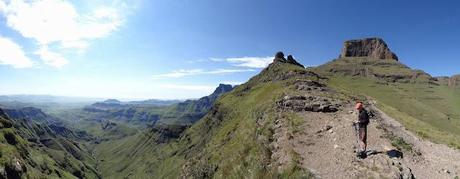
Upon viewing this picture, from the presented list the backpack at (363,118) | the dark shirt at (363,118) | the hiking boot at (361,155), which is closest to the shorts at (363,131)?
the dark shirt at (363,118)

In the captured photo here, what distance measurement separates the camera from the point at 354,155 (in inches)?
1342

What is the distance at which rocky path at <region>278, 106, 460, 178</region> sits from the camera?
30.9 metres

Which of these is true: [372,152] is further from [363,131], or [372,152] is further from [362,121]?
[362,121]

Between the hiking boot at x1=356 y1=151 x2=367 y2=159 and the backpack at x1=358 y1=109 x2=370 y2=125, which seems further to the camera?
the hiking boot at x1=356 y1=151 x2=367 y2=159

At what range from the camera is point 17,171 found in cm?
15825

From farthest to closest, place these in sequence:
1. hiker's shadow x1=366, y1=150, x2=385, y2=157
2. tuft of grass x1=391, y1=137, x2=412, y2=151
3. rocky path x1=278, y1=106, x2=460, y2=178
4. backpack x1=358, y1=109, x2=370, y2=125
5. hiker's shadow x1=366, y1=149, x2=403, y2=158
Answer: tuft of grass x1=391, y1=137, x2=412, y2=151 < hiker's shadow x1=366, y1=149, x2=403, y2=158 < hiker's shadow x1=366, y1=150, x2=385, y2=157 < backpack x1=358, y1=109, x2=370, y2=125 < rocky path x1=278, y1=106, x2=460, y2=178

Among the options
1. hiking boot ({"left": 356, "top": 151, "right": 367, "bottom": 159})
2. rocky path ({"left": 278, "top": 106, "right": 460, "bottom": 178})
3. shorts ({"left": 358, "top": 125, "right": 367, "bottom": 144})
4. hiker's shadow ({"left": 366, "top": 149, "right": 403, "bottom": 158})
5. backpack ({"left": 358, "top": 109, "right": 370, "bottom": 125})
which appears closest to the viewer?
rocky path ({"left": 278, "top": 106, "right": 460, "bottom": 178})

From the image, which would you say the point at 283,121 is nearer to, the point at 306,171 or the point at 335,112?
the point at 335,112

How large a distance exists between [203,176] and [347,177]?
46725 mm

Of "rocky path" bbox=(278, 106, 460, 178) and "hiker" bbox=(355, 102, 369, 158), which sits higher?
"hiker" bbox=(355, 102, 369, 158)

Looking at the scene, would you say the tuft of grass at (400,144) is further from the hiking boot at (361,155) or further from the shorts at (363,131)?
the shorts at (363,131)

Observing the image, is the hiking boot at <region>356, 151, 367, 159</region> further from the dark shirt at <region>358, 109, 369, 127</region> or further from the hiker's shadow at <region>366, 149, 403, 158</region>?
the dark shirt at <region>358, 109, 369, 127</region>

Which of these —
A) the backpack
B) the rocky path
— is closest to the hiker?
the backpack

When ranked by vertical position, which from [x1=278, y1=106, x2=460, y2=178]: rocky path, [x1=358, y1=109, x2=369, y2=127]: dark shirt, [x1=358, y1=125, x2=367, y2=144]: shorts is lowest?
[x1=278, y1=106, x2=460, y2=178]: rocky path
